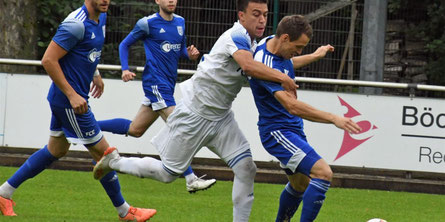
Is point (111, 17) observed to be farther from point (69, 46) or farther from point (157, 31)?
point (69, 46)

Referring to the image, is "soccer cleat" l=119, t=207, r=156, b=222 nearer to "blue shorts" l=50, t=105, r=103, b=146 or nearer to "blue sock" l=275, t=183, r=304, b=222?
"blue shorts" l=50, t=105, r=103, b=146

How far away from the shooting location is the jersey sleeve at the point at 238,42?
7098mm

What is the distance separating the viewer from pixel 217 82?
7398 mm

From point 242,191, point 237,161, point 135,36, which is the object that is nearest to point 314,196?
point 242,191

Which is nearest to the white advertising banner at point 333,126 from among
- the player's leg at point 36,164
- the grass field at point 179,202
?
the grass field at point 179,202

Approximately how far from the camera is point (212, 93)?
7.44 meters

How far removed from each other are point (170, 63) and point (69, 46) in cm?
277

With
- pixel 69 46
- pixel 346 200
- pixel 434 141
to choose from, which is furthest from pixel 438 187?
pixel 69 46

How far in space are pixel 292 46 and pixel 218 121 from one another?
822 mm

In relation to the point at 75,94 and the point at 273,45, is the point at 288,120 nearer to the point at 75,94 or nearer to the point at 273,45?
the point at 273,45

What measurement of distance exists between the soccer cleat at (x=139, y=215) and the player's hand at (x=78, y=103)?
114cm

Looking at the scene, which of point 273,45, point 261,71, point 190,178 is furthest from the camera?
point 190,178

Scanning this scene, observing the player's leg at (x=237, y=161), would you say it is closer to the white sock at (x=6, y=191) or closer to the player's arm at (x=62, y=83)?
the player's arm at (x=62, y=83)

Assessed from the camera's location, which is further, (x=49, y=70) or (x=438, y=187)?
(x=438, y=187)
